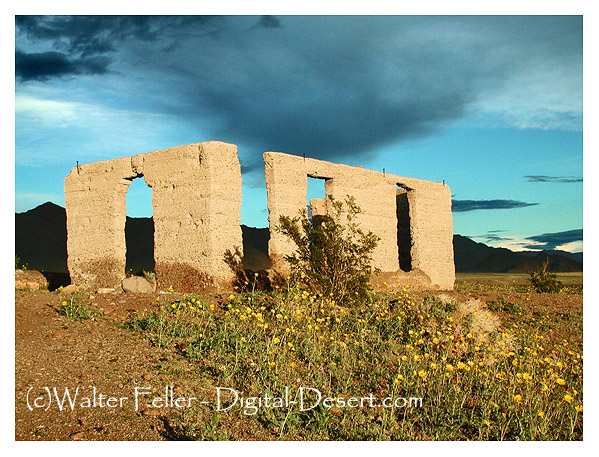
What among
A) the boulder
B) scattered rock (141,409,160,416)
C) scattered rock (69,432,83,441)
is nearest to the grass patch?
scattered rock (141,409,160,416)

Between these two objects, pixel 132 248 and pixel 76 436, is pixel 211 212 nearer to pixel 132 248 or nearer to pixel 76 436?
pixel 76 436

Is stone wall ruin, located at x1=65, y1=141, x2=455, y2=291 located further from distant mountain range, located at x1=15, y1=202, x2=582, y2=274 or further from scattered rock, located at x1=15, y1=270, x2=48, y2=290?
distant mountain range, located at x1=15, y1=202, x2=582, y2=274

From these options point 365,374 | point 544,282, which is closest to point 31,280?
point 365,374

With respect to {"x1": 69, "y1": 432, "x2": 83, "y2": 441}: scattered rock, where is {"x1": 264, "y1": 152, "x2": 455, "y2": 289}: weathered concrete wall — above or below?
above

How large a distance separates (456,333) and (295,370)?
10.4 feet

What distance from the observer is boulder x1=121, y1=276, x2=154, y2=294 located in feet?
44.5

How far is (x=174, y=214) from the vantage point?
43.0 ft

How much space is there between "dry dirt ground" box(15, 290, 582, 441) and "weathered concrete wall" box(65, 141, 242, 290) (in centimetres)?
443

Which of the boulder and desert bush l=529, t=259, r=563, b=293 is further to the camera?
desert bush l=529, t=259, r=563, b=293

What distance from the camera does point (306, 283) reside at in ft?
32.3

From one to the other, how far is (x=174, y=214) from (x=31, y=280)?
5.48 m

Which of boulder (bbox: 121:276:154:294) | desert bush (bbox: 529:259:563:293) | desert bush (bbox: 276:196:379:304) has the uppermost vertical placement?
desert bush (bbox: 276:196:379:304)

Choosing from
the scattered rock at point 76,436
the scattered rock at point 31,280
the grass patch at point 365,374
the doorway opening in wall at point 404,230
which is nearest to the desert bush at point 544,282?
the doorway opening in wall at point 404,230
